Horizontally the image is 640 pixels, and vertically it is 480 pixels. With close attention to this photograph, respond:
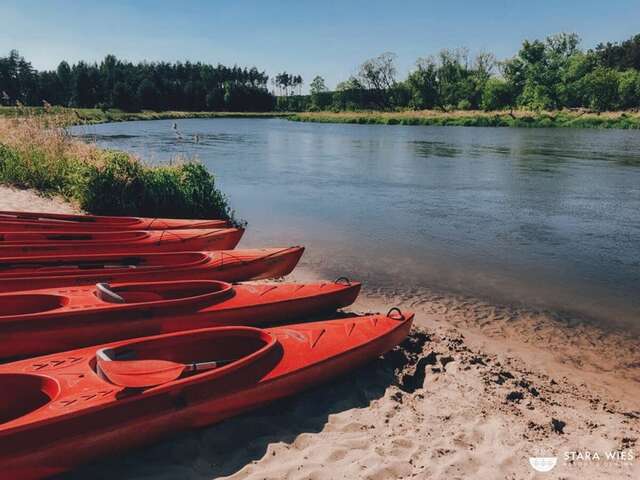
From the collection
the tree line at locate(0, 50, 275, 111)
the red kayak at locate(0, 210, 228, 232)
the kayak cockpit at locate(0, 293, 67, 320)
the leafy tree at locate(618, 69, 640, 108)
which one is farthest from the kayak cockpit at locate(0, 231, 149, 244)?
the tree line at locate(0, 50, 275, 111)

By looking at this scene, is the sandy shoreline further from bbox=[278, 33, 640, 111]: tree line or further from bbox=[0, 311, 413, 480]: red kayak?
bbox=[278, 33, 640, 111]: tree line

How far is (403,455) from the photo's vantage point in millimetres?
3539

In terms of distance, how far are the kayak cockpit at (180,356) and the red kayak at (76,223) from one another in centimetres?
440

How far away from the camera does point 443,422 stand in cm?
400

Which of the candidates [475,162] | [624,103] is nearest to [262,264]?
[475,162]

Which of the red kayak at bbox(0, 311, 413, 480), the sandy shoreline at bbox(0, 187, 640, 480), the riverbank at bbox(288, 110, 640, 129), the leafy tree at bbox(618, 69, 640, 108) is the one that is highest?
the leafy tree at bbox(618, 69, 640, 108)

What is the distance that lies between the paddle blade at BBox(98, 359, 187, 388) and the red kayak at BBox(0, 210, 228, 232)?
4.75m

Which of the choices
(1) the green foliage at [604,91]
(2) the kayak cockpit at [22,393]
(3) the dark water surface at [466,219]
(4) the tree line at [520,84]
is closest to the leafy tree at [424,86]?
(4) the tree line at [520,84]

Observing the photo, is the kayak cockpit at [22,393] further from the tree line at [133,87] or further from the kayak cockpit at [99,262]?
the tree line at [133,87]

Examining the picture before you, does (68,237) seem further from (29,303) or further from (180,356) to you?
(180,356)

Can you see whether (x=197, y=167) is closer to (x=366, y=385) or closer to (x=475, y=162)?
(x=366, y=385)

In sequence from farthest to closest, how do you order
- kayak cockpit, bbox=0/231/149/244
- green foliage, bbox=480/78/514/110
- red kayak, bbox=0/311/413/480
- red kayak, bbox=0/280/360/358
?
green foliage, bbox=480/78/514/110, kayak cockpit, bbox=0/231/149/244, red kayak, bbox=0/280/360/358, red kayak, bbox=0/311/413/480

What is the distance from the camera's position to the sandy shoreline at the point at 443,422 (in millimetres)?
3406

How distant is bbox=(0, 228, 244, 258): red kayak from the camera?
6435 mm
